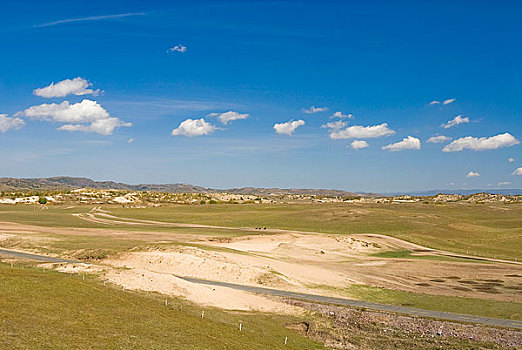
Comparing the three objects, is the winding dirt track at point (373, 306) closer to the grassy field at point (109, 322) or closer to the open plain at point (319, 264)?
the open plain at point (319, 264)

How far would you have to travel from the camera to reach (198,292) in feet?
141

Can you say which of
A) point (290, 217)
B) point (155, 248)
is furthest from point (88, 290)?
point (290, 217)

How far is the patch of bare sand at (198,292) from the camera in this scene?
133ft

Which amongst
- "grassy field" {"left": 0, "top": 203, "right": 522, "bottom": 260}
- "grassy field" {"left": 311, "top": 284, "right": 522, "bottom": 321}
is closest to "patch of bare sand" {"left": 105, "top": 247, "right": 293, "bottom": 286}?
"grassy field" {"left": 311, "top": 284, "right": 522, "bottom": 321}

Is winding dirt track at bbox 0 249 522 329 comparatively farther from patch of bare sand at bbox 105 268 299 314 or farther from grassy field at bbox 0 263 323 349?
grassy field at bbox 0 263 323 349

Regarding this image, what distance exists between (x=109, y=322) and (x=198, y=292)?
1657 cm

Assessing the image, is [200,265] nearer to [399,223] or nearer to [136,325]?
[136,325]

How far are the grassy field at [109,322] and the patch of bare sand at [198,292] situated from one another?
2.49m

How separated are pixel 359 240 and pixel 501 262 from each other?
1126 inches

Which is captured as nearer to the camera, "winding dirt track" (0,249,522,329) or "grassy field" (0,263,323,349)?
"grassy field" (0,263,323,349)

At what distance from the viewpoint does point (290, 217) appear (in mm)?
142750

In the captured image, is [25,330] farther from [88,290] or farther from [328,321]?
[328,321]

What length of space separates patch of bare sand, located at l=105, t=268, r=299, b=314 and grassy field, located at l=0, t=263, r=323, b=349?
2.49 m

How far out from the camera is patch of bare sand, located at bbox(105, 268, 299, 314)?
4044 centimetres
